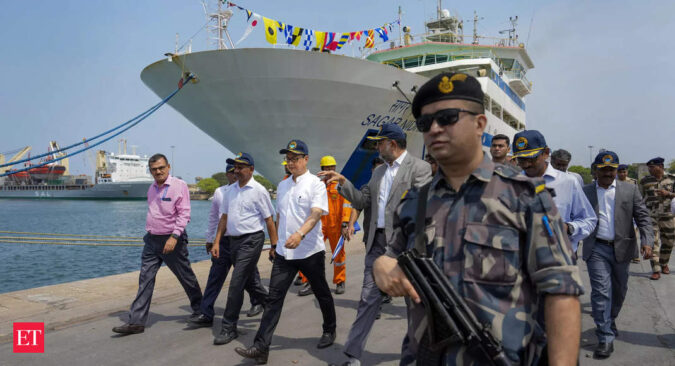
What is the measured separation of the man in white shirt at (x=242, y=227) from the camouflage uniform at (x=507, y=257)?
9.57 feet

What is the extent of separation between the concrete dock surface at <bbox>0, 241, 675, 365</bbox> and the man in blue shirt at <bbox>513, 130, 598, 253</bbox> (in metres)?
1.09

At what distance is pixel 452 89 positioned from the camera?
1.34 metres

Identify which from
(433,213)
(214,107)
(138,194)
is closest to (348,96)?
(214,107)

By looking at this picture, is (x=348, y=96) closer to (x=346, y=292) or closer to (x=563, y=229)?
(x=346, y=292)

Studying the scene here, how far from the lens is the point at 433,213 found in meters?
1.36

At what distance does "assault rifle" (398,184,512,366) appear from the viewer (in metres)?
1.19

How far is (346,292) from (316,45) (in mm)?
9237

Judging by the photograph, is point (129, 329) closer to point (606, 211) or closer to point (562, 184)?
point (562, 184)

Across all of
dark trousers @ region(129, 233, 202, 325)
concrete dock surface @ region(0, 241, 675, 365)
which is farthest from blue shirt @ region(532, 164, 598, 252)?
dark trousers @ region(129, 233, 202, 325)

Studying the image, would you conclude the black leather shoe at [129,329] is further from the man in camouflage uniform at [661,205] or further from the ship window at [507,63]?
the ship window at [507,63]

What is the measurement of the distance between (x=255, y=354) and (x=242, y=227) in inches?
49.2

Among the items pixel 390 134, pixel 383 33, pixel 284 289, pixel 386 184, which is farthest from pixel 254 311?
pixel 383 33

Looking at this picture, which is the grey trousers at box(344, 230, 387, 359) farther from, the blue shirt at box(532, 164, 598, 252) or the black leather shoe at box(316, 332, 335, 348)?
the blue shirt at box(532, 164, 598, 252)

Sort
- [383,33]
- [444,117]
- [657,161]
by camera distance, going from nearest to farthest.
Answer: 1. [444,117]
2. [657,161]
3. [383,33]
